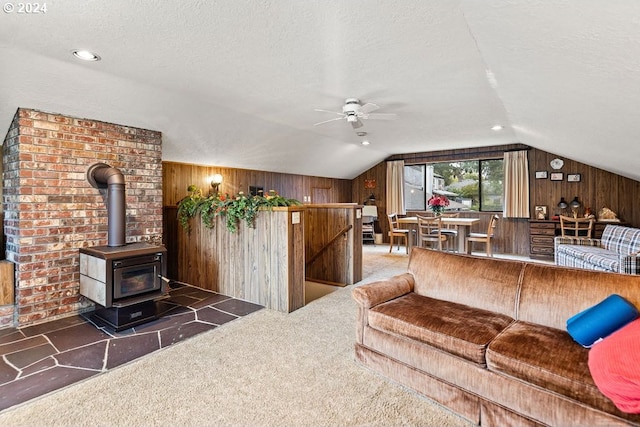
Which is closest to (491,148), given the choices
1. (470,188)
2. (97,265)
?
(470,188)

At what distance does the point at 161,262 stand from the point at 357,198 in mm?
7094

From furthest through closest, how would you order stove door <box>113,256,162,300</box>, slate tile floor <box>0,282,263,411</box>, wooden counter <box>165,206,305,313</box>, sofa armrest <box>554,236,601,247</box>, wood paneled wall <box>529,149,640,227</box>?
wood paneled wall <box>529,149,640,227</box>, sofa armrest <box>554,236,601,247</box>, wooden counter <box>165,206,305,313</box>, stove door <box>113,256,162,300</box>, slate tile floor <box>0,282,263,411</box>

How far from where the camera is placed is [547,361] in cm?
164

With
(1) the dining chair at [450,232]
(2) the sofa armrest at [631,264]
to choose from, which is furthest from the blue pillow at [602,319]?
(1) the dining chair at [450,232]

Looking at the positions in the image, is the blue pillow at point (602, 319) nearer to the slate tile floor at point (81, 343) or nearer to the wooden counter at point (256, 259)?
the wooden counter at point (256, 259)

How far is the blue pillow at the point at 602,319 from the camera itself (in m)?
1.67

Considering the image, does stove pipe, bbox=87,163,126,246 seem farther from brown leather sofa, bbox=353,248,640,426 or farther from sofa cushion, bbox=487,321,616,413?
sofa cushion, bbox=487,321,616,413

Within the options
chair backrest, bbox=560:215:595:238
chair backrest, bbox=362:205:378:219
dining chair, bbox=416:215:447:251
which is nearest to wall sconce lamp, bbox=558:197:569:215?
chair backrest, bbox=560:215:595:238

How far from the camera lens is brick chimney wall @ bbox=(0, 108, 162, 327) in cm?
323

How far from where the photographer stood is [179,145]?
4.91m

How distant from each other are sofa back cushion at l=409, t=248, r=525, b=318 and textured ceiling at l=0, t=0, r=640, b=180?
158 cm

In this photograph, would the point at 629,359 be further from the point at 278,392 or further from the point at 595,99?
the point at 595,99

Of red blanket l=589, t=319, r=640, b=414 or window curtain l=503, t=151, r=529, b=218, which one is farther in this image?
window curtain l=503, t=151, r=529, b=218

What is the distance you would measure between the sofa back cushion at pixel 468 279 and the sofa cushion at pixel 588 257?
7.58 ft
